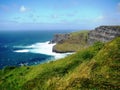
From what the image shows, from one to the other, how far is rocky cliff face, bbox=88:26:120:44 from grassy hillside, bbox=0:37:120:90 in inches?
3930

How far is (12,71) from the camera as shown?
57219 mm

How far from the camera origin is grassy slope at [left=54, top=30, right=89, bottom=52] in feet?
510

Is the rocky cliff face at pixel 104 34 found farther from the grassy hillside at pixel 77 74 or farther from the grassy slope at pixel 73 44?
the grassy hillside at pixel 77 74

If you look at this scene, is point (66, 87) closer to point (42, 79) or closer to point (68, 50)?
point (42, 79)

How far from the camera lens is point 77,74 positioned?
37.7m

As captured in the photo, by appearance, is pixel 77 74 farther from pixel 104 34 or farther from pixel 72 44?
pixel 72 44

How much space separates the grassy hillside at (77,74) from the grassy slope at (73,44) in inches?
3821

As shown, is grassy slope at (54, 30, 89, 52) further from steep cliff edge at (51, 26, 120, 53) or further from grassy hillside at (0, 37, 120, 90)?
grassy hillside at (0, 37, 120, 90)

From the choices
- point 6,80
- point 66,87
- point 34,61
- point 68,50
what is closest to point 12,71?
point 6,80

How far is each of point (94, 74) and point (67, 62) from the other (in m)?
14.7

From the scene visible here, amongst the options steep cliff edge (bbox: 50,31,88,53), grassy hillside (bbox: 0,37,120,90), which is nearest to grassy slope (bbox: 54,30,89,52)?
steep cliff edge (bbox: 50,31,88,53)

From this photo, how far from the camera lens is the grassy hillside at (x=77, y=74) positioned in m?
31.7

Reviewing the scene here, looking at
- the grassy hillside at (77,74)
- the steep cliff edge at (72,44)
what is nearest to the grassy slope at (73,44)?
the steep cliff edge at (72,44)

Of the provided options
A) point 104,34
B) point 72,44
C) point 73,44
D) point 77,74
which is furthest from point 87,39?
point 77,74
